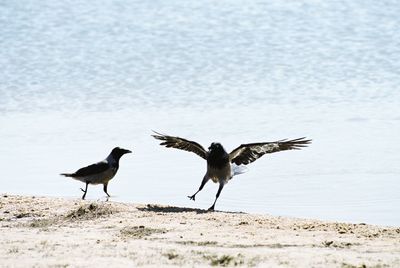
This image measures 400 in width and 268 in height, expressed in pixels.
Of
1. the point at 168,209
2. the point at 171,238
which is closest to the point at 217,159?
the point at 168,209

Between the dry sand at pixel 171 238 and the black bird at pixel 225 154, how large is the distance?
0.96 m


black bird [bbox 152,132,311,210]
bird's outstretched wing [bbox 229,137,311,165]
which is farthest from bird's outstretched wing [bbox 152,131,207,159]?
bird's outstretched wing [bbox 229,137,311,165]

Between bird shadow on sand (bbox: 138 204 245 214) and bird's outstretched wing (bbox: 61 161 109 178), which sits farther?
bird's outstretched wing (bbox: 61 161 109 178)

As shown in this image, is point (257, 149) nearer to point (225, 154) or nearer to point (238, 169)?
point (238, 169)

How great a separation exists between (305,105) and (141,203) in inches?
327

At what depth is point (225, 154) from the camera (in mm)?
14641

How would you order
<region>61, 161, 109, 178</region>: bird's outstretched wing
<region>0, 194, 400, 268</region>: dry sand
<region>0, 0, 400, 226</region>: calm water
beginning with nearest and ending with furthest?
1. <region>0, 194, 400, 268</region>: dry sand
2. <region>61, 161, 109, 178</region>: bird's outstretched wing
3. <region>0, 0, 400, 226</region>: calm water

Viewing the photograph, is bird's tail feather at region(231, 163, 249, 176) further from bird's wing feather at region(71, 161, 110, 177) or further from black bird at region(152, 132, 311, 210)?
bird's wing feather at region(71, 161, 110, 177)

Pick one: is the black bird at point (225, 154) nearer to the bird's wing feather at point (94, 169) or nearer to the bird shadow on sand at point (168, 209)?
the bird shadow on sand at point (168, 209)

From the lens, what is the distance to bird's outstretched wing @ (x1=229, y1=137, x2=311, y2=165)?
14952 millimetres

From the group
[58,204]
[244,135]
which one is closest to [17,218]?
[58,204]

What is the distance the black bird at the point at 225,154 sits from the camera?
1454 centimetres

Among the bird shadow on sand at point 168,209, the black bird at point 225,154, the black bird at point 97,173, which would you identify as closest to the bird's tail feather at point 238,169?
the black bird at point 225,154

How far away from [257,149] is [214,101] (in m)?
8.12
